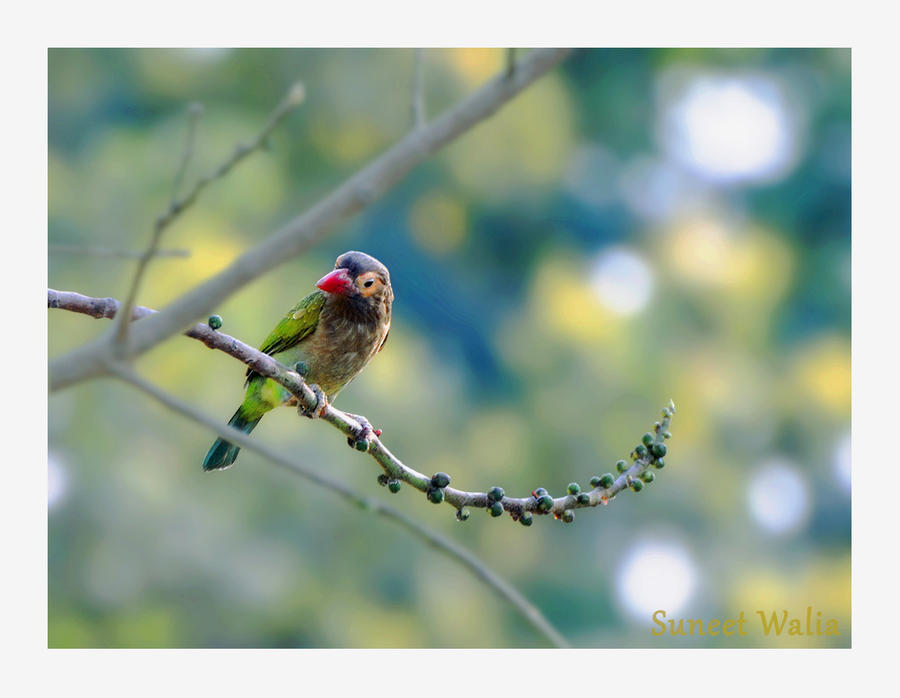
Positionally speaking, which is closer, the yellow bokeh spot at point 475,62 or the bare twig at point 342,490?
the bare twig at point 342,490

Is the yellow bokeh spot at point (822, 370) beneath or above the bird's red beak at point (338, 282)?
above

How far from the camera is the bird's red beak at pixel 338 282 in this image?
2244 mm

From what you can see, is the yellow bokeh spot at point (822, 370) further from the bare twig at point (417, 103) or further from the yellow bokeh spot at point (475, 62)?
the bare twig at point (417, 103)

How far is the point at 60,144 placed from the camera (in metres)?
4.48

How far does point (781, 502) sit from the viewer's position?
17.9 ft

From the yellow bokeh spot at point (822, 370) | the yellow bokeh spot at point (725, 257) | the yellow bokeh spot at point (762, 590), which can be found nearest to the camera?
the yellow bokeh spot at point (822, 370)

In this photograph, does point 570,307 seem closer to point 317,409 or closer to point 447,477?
point 317,409

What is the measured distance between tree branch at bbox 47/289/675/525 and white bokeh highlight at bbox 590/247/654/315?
14.4 feet

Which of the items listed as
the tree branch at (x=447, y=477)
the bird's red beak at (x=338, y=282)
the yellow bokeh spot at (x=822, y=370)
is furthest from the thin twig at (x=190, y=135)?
the yellow bokeh spot at (x=822, y=370)

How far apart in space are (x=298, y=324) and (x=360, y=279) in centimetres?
21

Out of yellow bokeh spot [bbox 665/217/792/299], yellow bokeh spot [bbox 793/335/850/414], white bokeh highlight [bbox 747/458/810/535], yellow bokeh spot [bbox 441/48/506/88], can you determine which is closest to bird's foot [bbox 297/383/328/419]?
yellow bokeh spot [bbox 441/48/506/88]

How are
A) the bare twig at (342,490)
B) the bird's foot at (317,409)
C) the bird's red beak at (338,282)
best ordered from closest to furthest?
the bare twig at (342,490), the bird's foot at (317,409), the bird's red beak at (338,282)

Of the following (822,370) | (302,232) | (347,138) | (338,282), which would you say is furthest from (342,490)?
(347,138)
